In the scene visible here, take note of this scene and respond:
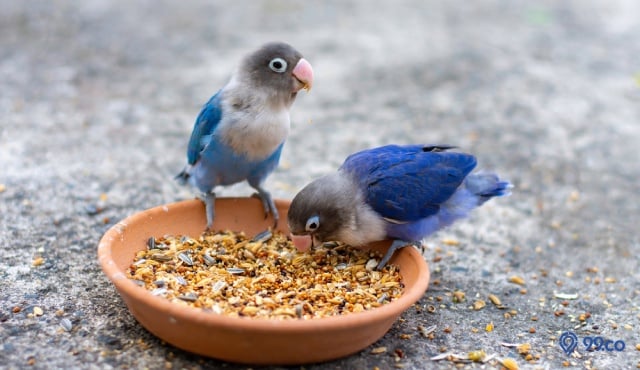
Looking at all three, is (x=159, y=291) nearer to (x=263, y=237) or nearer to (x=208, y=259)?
(x=208, y=259)

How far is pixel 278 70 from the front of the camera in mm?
3586

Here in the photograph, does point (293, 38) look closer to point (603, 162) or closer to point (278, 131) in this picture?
point (603, 162)

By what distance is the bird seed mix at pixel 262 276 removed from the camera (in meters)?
2.98

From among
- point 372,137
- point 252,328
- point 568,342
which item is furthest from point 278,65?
point 372,137

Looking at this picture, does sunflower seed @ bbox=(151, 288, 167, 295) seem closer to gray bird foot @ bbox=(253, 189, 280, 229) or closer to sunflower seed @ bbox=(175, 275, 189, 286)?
sunflower seed @ bbox=(175, 275, 189, 286)

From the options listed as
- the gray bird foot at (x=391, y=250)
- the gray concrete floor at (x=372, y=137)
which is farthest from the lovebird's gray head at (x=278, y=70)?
the gray concrete floor at (x=372, y=137)

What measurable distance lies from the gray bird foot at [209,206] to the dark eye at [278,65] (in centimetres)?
81

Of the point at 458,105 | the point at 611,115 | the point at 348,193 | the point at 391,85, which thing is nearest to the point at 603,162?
the point at 611,115

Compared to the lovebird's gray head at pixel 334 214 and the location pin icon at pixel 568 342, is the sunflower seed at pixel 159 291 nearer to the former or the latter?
the lovebird's gray head at pixel 334 214

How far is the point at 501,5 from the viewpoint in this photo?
30.4ft

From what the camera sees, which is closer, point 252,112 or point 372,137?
point 252,112

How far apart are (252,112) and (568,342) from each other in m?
1.97

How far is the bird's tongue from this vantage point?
3.41 m

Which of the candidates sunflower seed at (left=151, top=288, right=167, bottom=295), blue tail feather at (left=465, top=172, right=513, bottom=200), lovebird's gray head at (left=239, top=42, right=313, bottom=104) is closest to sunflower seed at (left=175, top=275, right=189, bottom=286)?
sunflower seed at (left=151, top=288, right=167, bottom=295)
